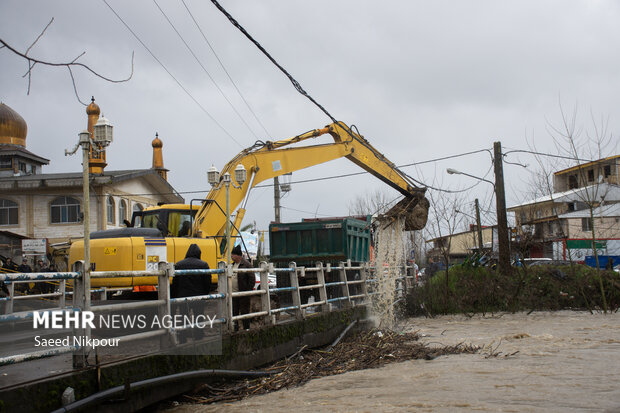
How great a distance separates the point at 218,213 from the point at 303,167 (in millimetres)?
3164

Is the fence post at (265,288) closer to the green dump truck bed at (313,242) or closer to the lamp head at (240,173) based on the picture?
the lamp head at (240,173)

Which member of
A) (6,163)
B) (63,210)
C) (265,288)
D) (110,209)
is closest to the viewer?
(265,288)

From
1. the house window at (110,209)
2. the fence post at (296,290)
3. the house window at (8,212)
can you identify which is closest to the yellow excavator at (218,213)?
the fence post at (296,290)

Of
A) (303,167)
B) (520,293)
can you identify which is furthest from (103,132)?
(520,293)

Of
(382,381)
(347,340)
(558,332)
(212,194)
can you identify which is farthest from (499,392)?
(212,194)

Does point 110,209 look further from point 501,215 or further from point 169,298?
point 169,298

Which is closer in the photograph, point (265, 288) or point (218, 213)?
point (265, 288)

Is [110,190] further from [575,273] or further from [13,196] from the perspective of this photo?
[575,273]

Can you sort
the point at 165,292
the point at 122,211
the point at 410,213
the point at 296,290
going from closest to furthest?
the point at 165,292, the point at 296,290, the point at 410,213, the point at 122,211

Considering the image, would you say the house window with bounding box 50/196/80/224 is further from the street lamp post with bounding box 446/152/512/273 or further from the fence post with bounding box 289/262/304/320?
the fence post with bounding box 289/262/304/320

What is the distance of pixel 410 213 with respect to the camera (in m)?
17.1

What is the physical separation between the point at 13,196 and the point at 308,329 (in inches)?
1037

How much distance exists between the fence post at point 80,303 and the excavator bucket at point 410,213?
1177cm

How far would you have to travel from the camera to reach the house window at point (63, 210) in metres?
31.9
